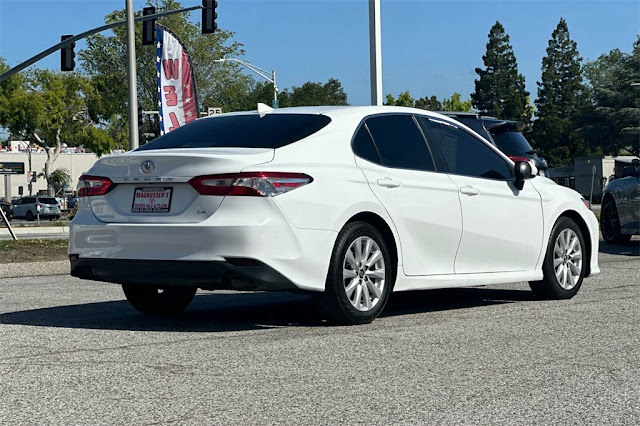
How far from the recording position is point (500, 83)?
417 ft

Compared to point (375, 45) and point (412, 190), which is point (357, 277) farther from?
point (375, 45)

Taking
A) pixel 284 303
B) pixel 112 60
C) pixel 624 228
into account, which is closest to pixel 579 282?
pixel 284 303

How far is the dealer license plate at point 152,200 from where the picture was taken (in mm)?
7125

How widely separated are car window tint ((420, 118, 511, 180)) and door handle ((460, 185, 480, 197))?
16 cm

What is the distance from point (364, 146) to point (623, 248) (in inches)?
397

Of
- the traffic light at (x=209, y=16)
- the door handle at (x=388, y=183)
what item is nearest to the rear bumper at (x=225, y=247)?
the door handle at (x=388, y=183)

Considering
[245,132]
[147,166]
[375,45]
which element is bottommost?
[147,166]

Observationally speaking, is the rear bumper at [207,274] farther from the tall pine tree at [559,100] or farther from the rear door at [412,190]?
the tall pine tree at [559,100]

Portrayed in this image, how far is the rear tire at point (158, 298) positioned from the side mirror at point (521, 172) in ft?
9.52

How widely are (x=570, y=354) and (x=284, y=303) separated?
11.6 feet

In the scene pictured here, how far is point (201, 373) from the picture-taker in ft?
18.1

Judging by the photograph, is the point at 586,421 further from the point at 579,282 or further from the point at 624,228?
the point at 624,228

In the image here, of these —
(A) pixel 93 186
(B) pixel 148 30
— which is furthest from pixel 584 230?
(B) pixel 148 30

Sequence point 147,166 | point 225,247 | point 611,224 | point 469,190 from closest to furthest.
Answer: point 225,247 < point 147,166 < point 469,190 < point 611,224
